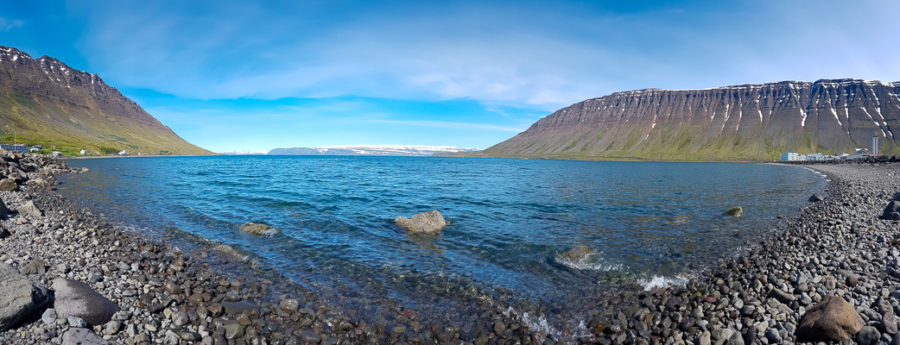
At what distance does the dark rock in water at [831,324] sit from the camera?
26.2ft

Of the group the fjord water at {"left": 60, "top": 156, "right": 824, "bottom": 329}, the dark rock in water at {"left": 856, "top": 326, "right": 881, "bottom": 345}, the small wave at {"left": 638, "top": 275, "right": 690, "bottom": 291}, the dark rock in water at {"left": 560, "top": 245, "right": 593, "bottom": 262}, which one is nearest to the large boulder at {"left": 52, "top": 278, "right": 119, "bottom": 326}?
the fjord water at {"left": 60, "top": 156, "right": 824, "bottom": 329}

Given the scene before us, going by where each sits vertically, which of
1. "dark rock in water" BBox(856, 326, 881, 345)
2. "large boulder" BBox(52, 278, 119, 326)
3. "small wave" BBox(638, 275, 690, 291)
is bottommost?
"small wave" BBox(638, 275, 690, 291)

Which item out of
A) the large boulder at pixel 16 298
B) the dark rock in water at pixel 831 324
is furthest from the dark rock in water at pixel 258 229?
the dark rock in water at pixel 831 324

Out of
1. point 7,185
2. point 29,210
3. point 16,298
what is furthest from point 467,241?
point 7,185

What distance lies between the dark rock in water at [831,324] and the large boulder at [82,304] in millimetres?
17347

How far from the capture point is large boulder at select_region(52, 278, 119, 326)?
351 inches

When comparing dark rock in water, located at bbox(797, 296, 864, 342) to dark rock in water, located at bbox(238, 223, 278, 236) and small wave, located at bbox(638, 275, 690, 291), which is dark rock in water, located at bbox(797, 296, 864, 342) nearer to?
small wave, located at bbox(638, 275, 690, 291)

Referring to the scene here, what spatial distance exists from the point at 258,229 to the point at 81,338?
13471 millimetres

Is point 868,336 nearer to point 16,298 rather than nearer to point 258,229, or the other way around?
point 16,298

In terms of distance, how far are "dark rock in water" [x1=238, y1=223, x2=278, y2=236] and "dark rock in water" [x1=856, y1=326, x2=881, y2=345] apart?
23.3 m

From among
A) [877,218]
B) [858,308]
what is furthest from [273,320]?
[877,218]

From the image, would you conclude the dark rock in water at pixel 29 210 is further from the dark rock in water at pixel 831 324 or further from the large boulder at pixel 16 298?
the dark rock in water at pixel 831 324

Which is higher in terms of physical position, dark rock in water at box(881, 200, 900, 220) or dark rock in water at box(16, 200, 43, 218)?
dark rock in water at box(16, 200, 43, 218)

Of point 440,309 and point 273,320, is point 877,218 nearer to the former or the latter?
point 440,309
